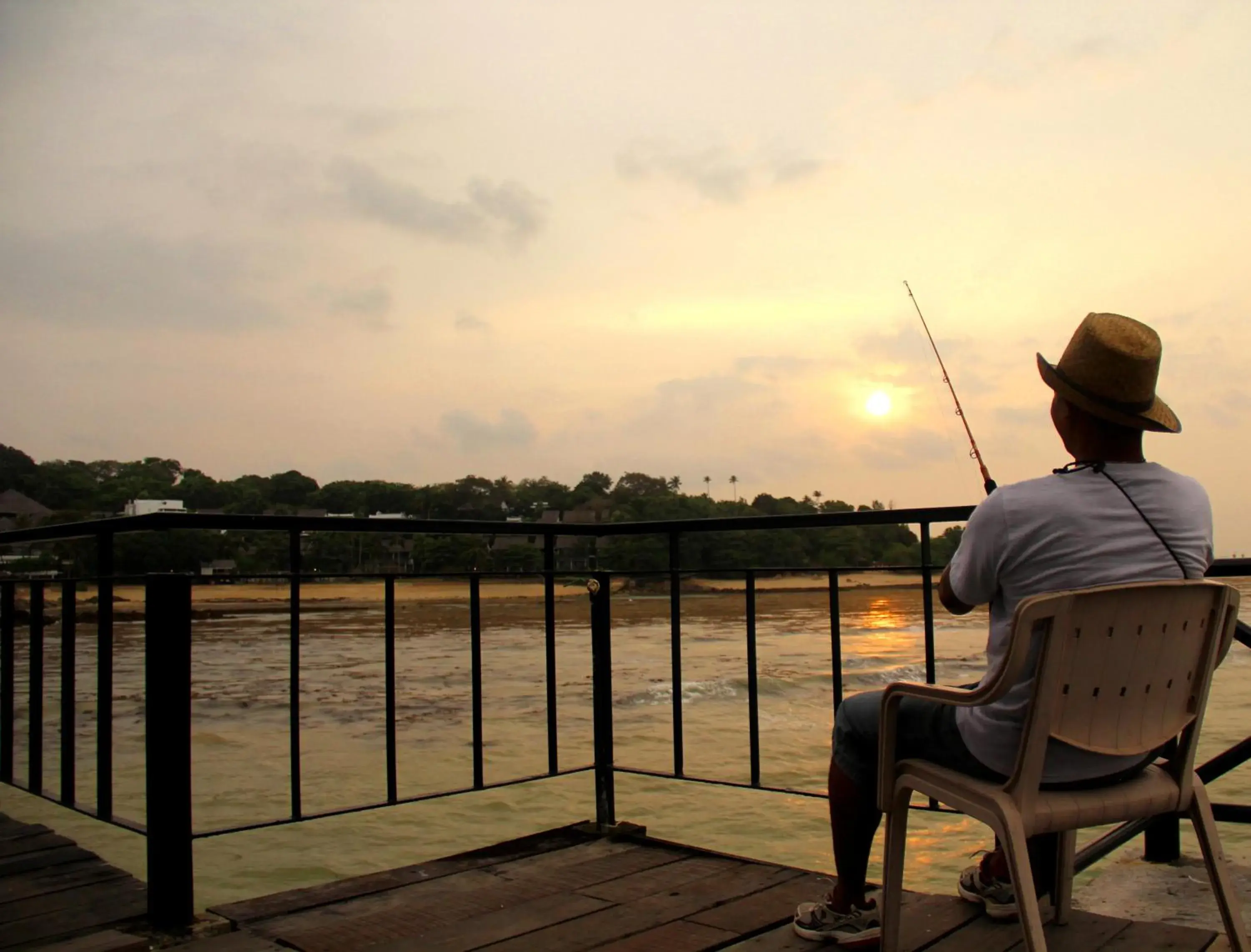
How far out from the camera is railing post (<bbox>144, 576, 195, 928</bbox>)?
2.38m

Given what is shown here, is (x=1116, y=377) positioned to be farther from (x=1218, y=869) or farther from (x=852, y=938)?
(x=852, y=938)

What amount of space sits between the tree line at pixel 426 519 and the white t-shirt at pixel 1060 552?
0.52 m

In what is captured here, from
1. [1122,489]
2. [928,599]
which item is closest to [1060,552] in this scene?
[1122,489]

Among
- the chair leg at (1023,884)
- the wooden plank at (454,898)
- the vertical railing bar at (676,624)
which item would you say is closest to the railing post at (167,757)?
the wooden plank at (454,898)

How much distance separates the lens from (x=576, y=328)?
3603cm

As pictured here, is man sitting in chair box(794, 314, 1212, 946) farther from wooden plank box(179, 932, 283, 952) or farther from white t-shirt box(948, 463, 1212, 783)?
wooden plank box(179, 932, 283, 952)

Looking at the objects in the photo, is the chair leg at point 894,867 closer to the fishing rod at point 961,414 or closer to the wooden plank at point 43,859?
the fishing rod at point 961,414

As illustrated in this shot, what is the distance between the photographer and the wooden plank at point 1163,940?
6.88ft

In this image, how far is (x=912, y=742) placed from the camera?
6.24 ft

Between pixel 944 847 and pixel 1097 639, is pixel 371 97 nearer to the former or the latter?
pixel 944 847

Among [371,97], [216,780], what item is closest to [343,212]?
[371,97]

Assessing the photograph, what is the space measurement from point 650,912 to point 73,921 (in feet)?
4.36

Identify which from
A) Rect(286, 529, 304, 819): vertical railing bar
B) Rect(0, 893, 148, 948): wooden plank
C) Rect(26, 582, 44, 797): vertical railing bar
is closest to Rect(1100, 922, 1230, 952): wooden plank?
Rect(286, 529, 304, 819): vertical railing bar

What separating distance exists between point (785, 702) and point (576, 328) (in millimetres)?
24329
